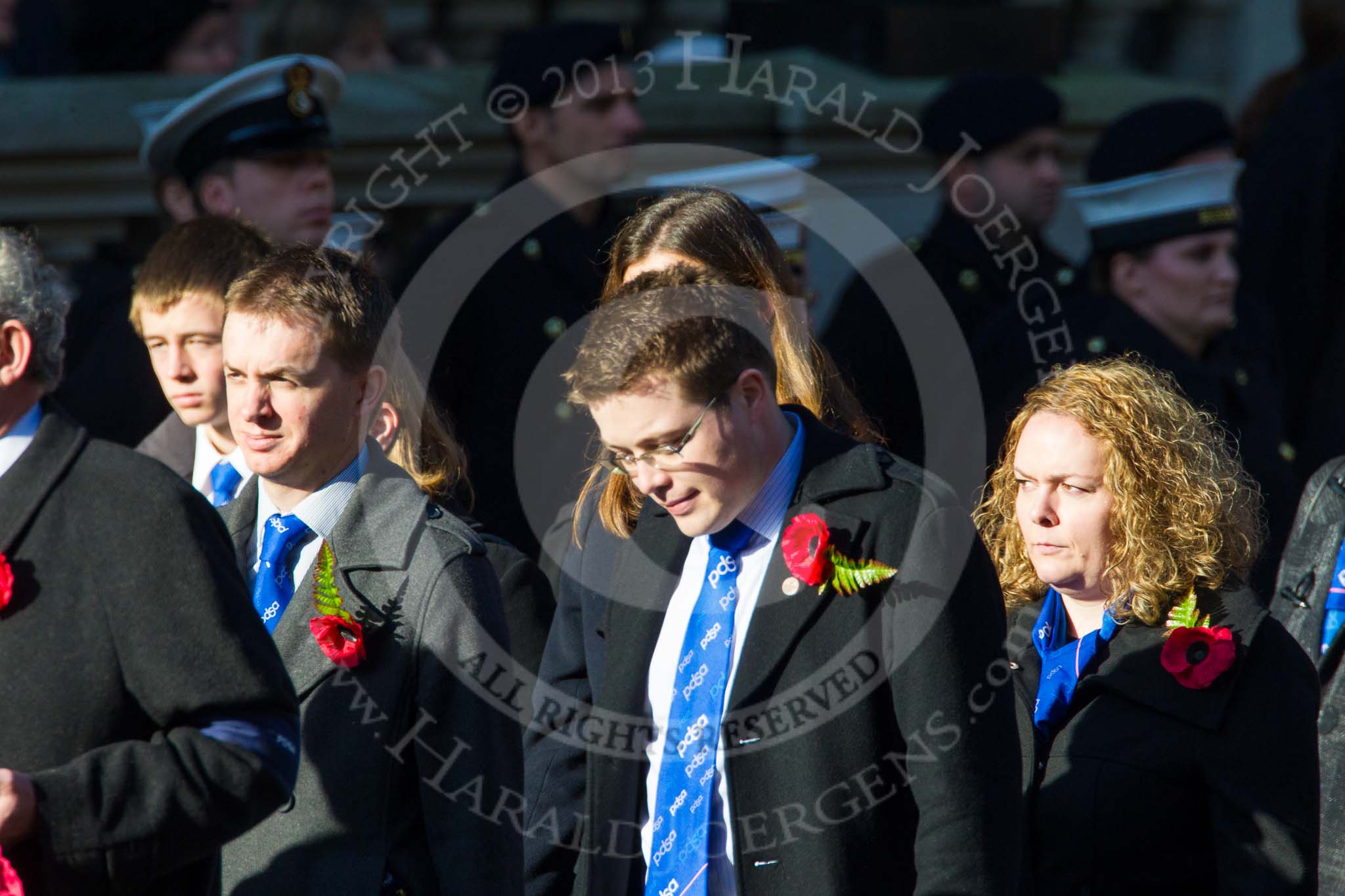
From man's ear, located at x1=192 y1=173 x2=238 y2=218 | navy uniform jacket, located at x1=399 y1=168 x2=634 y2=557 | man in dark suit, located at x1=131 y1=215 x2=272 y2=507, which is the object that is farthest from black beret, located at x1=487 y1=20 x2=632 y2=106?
man in dark suit, located at x1=131 y1=215 x2=272 y2=507

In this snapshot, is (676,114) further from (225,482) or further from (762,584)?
(762,584)

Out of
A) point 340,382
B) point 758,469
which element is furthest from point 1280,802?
point 340,382

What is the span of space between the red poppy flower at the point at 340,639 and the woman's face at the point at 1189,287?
256 cm

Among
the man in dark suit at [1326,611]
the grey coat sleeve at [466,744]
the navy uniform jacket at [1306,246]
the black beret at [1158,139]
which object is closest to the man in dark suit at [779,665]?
the grey coat sleeve at [466,744]

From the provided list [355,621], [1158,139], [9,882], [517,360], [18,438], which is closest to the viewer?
[9,882]

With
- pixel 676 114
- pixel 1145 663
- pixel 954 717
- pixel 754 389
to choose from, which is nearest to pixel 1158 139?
pixel 676 114

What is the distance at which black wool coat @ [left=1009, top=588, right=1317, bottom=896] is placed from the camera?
287cm

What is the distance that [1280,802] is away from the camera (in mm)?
2865

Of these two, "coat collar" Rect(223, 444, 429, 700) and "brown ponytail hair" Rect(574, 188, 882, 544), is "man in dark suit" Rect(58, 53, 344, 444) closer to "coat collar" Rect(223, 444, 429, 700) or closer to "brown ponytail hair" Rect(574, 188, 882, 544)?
"brown ponytail hair" Rect(574, 188, 882, 544)

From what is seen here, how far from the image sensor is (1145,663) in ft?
10.1

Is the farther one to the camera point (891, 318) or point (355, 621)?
point (891, 318)

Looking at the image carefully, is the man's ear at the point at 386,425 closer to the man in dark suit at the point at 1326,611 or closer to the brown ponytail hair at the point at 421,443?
the brown ponytail hair at the point at 421,443

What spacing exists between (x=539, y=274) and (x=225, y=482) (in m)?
1.29

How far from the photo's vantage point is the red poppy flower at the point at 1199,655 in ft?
9.62
